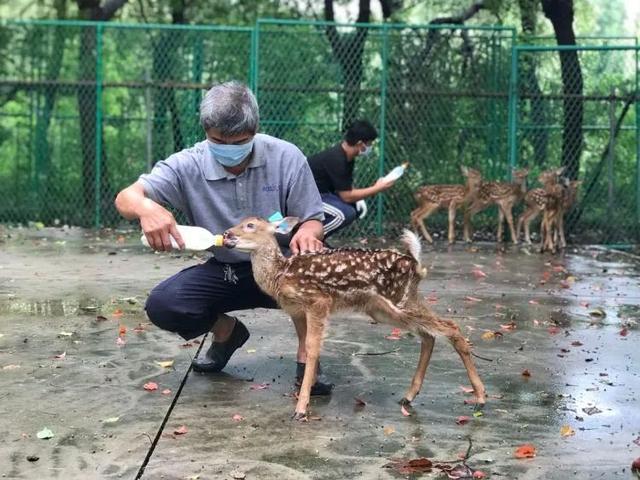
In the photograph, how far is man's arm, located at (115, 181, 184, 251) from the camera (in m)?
5.05

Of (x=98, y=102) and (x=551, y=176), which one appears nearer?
(x=551, y=176)

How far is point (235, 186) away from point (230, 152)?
0.30m

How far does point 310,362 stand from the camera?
17.1 feet

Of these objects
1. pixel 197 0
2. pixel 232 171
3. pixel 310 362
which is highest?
pixel 197 0

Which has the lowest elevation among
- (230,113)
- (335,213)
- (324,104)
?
(335,213)

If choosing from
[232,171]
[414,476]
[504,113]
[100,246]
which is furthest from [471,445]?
Answer: [504,113]

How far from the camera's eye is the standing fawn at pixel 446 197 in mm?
14414

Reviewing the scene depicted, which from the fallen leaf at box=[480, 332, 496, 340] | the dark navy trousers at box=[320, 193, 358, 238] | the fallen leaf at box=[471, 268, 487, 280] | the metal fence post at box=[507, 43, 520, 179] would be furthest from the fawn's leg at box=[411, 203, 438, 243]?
the fallen leaf at box=[480, 332, 496, 340]

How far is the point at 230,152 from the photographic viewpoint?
538cm

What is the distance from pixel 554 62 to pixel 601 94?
893 mm

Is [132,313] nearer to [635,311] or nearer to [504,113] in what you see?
[635,311]

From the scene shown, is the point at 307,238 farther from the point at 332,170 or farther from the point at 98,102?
the point at 98,102

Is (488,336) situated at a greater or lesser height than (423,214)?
greater

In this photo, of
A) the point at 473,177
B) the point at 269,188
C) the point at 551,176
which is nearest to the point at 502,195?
the point at 473,177
